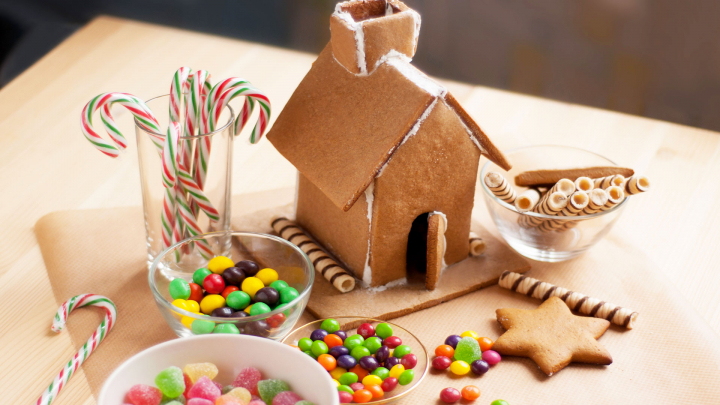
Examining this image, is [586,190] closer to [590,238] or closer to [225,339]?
[590,238]

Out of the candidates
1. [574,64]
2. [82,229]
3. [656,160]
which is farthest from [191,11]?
[656,160]

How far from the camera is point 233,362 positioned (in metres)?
0.83

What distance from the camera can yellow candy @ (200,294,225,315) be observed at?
100 cm

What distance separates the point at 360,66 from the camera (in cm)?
107

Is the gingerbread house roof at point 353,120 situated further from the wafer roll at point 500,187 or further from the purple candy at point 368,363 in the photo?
the purple candy at point 368,363

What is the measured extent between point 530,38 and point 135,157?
1703 millimetres

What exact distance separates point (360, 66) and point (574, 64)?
1.82 meters

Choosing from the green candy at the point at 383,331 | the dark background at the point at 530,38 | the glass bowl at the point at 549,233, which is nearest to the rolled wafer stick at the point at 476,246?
the glass bowl at the point at 549,233

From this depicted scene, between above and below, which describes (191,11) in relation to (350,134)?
below

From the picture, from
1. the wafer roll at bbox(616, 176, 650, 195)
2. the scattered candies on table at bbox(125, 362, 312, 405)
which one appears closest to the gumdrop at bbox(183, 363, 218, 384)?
the scattered candies on table at bbox(125, 362, 312, 405)

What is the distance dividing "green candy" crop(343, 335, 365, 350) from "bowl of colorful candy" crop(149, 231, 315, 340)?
0.08 metres

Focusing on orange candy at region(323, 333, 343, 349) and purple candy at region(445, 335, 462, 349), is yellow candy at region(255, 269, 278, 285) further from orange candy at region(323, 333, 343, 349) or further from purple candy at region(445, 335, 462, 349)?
purple candy at region(445, 335, 462, 349)

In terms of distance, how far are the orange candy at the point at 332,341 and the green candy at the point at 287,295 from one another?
8 centimetres

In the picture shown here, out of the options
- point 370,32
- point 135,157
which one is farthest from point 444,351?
point 135,157
